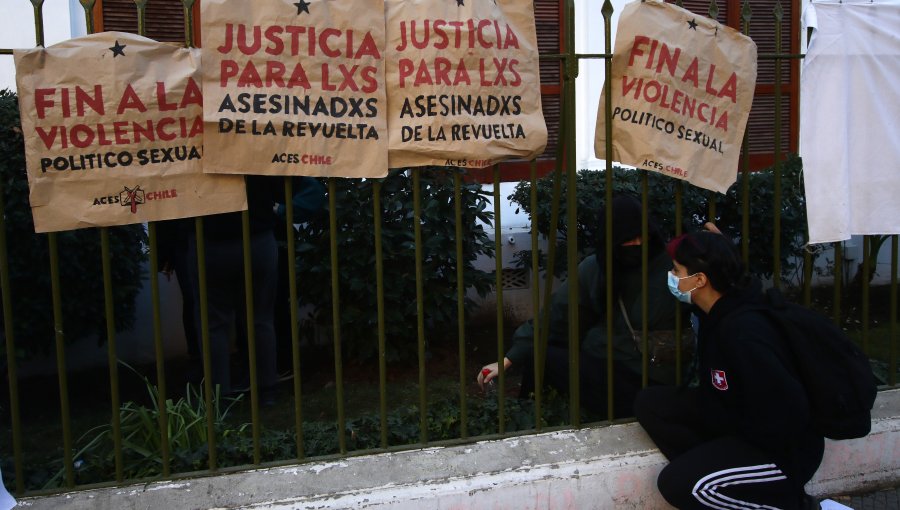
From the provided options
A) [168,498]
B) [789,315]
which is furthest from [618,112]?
[168,498]

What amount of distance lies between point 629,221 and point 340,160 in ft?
4.28

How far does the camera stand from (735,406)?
3.03 m

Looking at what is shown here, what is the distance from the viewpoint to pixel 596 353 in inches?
147

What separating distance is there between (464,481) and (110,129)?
1.80 metres

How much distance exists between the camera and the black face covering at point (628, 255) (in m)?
3.58

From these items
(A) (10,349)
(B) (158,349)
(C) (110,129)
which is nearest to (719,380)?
(B) (158,349)

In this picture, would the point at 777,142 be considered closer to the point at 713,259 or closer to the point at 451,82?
the point at 713,259

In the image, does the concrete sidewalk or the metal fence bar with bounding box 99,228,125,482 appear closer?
the metal fence bar with bounding box 99,228,125,482

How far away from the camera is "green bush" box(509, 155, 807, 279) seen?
5.34 metres

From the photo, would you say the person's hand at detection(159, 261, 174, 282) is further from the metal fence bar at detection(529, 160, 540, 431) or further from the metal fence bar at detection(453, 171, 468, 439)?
the metal fence bar at detection(529, 160, 540, 431)

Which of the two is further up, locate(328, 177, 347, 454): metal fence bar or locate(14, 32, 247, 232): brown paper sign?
locate(14, 32, 247, 232): brown paper sign

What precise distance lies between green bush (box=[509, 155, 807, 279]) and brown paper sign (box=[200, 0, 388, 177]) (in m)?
2.49

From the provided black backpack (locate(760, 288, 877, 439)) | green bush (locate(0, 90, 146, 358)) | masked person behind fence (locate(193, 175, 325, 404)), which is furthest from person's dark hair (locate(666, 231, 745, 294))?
green bush (locate(0, 90, 146, 358))

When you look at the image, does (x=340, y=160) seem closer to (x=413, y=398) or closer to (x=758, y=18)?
(x=413, y=398)
